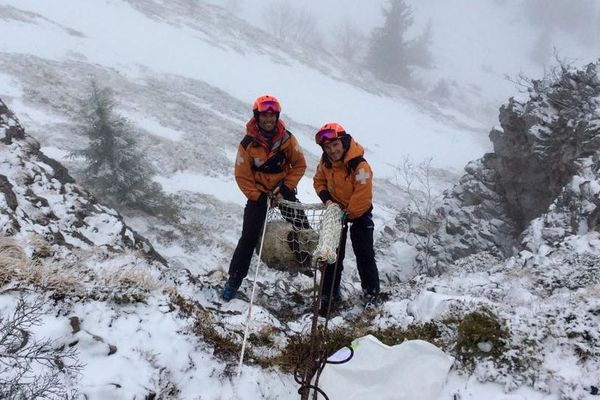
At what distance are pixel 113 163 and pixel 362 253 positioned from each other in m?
10.3

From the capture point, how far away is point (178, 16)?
4091cm

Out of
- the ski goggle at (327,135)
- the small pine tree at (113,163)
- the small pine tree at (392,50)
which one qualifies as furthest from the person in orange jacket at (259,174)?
the small pine tree at (392,50)

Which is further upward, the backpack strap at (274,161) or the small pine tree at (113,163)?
the backpack strap at (274,161)

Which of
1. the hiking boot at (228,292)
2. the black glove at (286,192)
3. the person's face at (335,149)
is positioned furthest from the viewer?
the black glove at (286,192)

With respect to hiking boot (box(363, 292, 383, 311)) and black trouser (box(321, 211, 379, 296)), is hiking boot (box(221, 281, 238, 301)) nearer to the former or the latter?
black trouser (box(321, 211, 379, 296))

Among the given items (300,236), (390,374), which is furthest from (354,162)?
(390,374)

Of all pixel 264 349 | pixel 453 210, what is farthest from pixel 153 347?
pixel 453 210

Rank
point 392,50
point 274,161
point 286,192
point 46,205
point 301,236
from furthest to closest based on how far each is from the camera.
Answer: point 392,50 → point 301,236 → point 46,205 → point 286,192 → point 274,161

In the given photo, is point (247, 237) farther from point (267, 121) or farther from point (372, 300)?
point (372, 300)

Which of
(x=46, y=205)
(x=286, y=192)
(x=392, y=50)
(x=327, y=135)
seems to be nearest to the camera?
(x=327, y=135)

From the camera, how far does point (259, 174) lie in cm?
524

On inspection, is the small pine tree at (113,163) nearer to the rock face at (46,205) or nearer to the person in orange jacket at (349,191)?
the rock face at (46,205)

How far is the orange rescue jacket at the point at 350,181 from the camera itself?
462cm

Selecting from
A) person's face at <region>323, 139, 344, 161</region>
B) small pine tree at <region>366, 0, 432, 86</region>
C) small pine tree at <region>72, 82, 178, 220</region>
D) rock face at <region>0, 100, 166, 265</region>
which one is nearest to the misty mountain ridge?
rock face at <region>0, 100, 166, 265</region>
